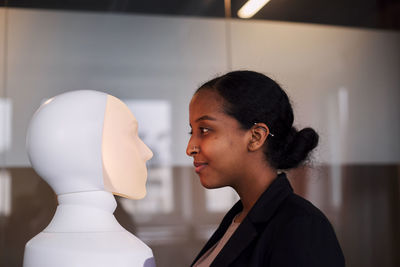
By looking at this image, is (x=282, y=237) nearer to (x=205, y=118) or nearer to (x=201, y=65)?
(x=205, y=118)

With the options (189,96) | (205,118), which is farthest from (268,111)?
(189,96)

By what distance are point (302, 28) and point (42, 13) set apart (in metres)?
1.76

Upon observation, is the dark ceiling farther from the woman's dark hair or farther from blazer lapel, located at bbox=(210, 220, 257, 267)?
blazer lapel, located at bbox=(210, 220, 257, 267)

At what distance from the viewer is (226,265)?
133 centimetres

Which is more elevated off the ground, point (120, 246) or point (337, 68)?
point (337, 68)

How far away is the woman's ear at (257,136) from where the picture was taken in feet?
4.82

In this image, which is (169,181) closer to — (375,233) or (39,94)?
(39,94)

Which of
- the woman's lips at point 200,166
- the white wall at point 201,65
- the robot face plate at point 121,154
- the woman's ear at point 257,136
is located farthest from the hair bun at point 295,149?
the white wall at point 201,65

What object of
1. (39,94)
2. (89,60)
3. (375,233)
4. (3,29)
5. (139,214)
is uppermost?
(3,29)

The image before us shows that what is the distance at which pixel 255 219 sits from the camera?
1.38 metres

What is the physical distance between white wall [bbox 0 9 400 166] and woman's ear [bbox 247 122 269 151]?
1.85 meters

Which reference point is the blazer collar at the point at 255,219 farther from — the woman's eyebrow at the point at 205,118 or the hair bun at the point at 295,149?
the woman's eyebrow at the point at 205,118

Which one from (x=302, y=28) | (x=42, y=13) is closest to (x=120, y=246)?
(x=42, y=13)

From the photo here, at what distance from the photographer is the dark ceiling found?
330 cm
